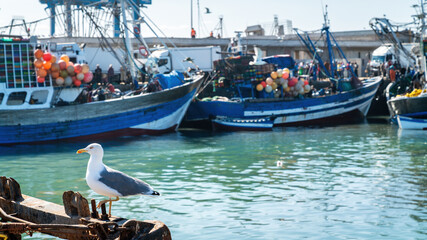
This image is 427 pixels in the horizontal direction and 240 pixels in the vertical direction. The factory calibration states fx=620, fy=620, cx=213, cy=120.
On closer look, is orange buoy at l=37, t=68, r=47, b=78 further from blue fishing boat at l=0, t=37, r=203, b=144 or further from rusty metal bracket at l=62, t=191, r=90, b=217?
rusty metal bracket at l=62, t=191, r=90, b=217

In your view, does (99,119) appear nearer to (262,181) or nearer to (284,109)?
(284,109)

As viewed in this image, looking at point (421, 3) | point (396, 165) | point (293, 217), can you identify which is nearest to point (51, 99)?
point (396, 165)

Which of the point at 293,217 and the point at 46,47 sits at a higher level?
the point at 46,47

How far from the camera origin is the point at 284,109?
30.9m

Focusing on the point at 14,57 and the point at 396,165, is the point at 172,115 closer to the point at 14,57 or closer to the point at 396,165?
the point at 14,57

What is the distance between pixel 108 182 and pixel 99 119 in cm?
1902

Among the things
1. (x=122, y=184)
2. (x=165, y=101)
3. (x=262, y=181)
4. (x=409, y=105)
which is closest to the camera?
(x=122, y=184)

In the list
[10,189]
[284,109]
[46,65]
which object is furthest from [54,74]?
[10,189]

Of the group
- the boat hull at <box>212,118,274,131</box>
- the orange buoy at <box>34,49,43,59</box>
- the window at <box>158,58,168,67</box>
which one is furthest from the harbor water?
the window at <box>158,58,168,67</box>

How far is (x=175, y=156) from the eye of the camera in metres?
19.9

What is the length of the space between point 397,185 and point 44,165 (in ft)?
33.5

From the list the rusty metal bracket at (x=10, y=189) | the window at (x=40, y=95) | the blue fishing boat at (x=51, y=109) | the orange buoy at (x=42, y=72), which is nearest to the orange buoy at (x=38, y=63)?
the orange buoy at (x=42, y=72)

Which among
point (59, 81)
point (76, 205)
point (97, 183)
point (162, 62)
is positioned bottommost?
point (76, 205)

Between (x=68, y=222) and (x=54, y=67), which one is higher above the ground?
(x=54, y=67)
